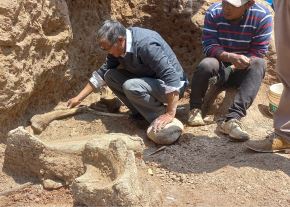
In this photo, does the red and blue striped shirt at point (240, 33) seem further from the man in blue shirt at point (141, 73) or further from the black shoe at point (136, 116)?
the black shoe at point (136, 116)

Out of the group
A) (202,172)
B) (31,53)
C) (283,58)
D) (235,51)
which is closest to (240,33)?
(235,51)

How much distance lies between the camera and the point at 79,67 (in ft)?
17.3

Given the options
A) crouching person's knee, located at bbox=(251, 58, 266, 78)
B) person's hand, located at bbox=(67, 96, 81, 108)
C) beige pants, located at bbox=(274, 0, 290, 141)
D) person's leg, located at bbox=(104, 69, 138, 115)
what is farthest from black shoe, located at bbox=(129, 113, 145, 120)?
beige pants, located at bbox=(274, 0, 290, 141)

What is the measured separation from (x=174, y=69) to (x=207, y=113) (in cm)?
78

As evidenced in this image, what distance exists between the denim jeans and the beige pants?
1.63 feet

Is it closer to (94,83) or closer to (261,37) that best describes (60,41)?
(94,83)

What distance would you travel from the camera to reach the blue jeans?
14.7 ft

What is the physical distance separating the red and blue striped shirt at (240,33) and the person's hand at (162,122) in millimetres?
715

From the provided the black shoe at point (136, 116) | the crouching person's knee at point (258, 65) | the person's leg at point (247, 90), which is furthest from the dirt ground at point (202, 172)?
the crouching person's knee at point (258, 65)

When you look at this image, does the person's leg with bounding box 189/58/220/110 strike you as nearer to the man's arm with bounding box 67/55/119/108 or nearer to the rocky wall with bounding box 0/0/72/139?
the man's arm with bounding box 67/55/119/108

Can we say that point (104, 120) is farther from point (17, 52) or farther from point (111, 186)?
point (111, 186)

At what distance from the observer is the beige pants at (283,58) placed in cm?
379

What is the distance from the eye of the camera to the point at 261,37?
4594mm

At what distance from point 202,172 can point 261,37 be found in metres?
Answer: 1.41
